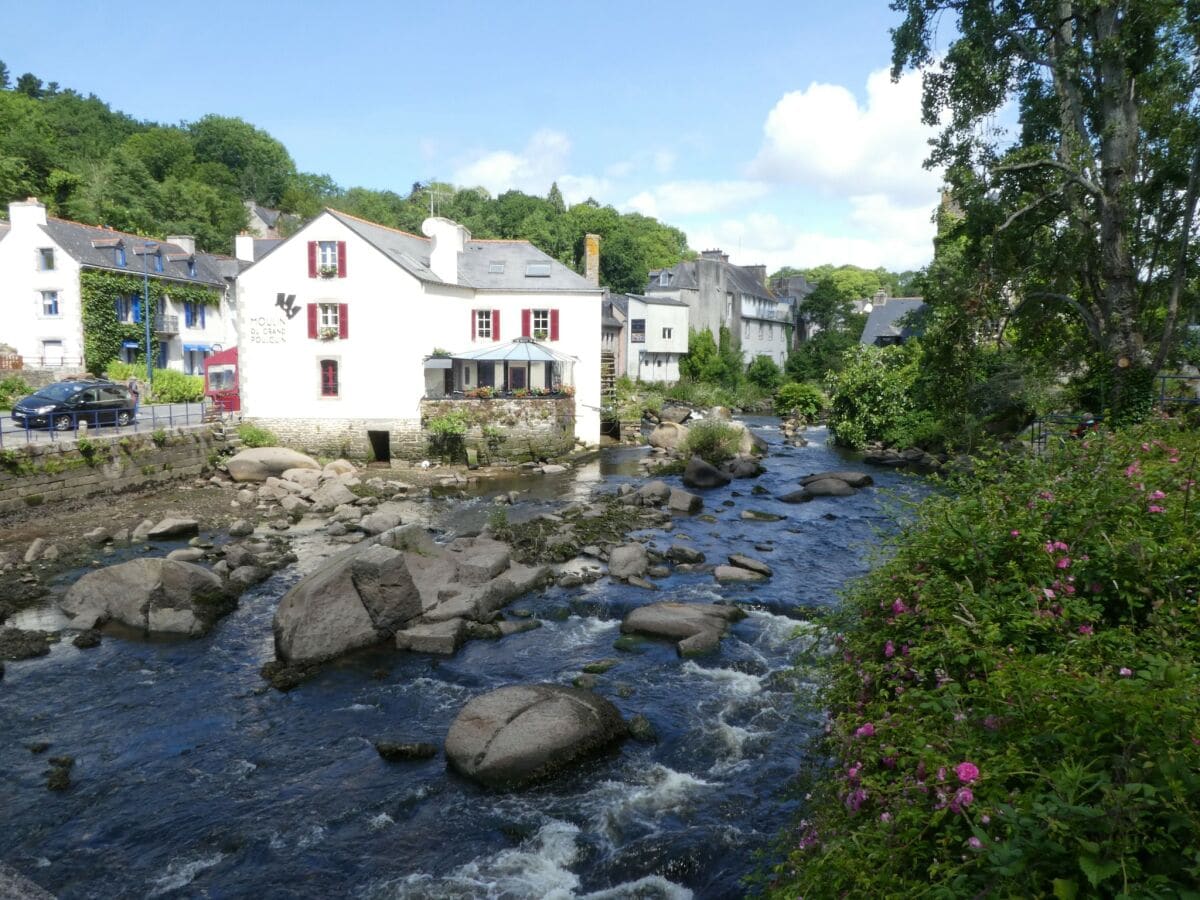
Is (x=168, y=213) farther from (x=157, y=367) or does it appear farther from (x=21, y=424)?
(x=21, y=424)

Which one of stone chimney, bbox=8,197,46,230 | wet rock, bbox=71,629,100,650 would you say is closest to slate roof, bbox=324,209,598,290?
stone chimney, bbox=8,197,46,230

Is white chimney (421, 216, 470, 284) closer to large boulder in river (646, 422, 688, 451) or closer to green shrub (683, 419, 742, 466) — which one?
large boulder in river (646, 422, 688, 451)

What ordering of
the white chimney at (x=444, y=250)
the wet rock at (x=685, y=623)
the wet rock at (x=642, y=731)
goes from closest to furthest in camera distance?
the wet rock at (x=642, y=731), the wet rock at (x=685, y=623), the white chimney at (x=444, y=250)

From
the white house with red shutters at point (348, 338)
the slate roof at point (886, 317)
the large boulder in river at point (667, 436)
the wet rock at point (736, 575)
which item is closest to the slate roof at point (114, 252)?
the white house with red shutters at point (348, 338)

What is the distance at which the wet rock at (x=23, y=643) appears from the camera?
13.3 metres

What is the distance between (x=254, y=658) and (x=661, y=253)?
95.7m

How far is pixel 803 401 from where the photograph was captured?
49469mm

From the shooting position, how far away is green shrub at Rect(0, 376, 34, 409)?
109 ft

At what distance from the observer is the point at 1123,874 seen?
317 cm

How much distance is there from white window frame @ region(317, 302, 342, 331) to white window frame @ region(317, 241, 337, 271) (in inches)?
59.4

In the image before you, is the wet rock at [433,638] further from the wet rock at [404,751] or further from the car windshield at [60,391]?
the car windshield at [60,391]

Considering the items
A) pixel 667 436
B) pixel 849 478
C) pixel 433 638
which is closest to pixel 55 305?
pixel 667 436

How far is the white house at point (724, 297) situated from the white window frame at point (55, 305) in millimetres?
37315

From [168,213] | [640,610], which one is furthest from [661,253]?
[640,610]
